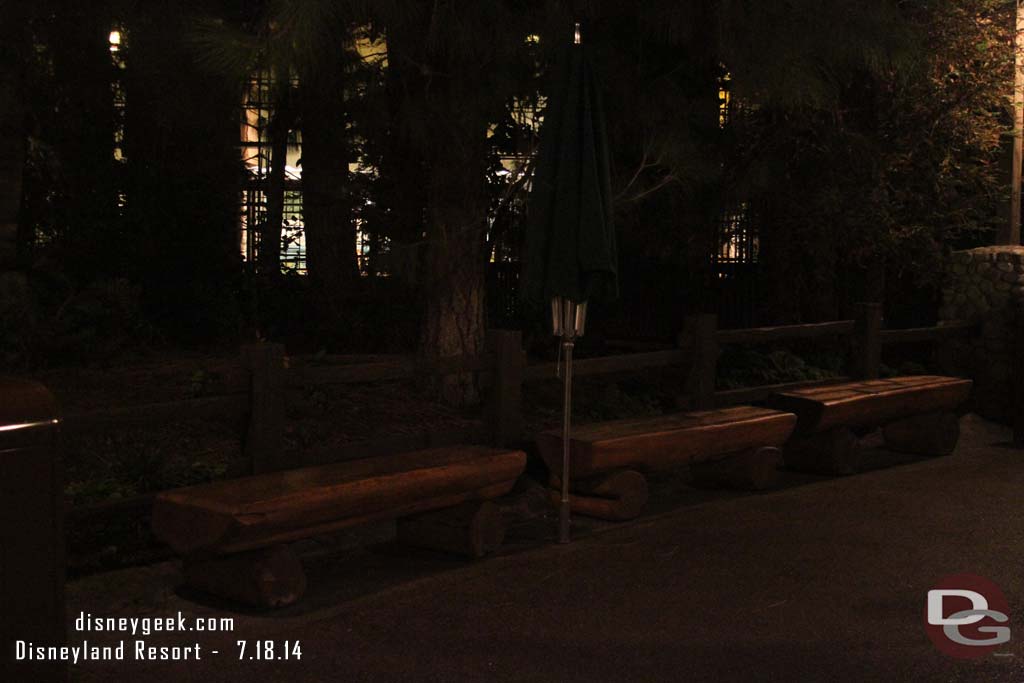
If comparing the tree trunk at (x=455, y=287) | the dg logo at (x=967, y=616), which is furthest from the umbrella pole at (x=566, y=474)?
the tree trunk at (x=455, y=287)

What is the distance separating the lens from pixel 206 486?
6.50m

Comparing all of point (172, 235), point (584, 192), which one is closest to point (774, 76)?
point (584, 192)

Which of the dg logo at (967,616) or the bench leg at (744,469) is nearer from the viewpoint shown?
the dg logo at (967,616)

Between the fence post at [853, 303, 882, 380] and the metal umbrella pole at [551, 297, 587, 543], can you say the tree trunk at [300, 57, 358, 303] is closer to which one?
the metal umbrella pole at [551, 297, 587, 543]

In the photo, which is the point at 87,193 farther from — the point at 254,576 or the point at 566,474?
the point at 254,576

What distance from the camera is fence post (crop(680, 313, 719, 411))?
A: 10398 millimetres

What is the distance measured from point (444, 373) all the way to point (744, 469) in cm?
231

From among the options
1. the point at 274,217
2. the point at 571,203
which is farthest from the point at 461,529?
the point at 274,217

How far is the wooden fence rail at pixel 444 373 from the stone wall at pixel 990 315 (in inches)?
9.2

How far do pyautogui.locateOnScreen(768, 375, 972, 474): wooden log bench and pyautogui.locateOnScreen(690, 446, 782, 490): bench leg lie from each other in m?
0.66

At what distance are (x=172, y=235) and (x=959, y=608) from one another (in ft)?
32.6

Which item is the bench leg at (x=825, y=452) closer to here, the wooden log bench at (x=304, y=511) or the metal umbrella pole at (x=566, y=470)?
the metal umbrella pole at (x=566, y=470)

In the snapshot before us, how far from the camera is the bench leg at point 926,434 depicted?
36.7ft

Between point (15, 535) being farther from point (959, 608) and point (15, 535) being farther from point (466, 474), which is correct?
point (959, 608)
